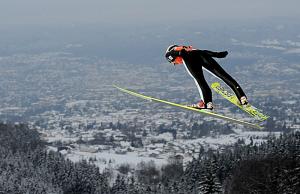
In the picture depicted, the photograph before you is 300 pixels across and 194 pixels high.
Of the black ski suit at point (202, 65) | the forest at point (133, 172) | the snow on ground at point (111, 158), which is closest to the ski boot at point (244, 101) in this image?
the black ski suit at point (202, 65)

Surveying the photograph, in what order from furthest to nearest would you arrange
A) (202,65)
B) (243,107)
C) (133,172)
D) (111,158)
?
(111,158)
(133,172)
(243,107)
(202,65)

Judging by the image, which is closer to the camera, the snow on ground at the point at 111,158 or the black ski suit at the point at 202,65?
the black ski suit at the point at 202,65

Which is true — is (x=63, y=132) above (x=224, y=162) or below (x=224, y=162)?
below

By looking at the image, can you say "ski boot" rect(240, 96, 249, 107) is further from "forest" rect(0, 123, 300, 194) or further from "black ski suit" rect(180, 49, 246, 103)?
"forest" rect(0, 123, 300, 194)

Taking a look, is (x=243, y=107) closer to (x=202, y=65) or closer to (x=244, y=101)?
(x=244, y=101)

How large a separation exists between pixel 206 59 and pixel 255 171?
42.1 metres

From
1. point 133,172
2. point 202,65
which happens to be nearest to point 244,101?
point 202,65

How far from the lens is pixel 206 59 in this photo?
1520cm

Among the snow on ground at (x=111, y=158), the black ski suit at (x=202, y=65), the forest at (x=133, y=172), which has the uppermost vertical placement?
the black ski suit at (x=202, y=65)

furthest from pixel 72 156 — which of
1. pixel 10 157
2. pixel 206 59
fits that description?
pixel 206 59

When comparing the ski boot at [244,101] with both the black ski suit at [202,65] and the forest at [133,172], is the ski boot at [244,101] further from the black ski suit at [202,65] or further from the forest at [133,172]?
the forest at [133,172]

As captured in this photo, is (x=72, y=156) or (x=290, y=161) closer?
(x=290, y=161)

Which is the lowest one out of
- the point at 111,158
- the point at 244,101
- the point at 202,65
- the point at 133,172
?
the point at 111,158

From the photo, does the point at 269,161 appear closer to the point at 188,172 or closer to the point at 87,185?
the point at 188,172
